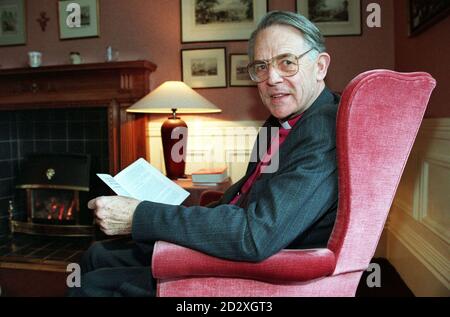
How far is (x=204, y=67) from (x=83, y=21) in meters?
1.04

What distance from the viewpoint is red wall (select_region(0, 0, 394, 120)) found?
2.64 meters

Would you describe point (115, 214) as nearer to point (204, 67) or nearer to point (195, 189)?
point (195, 189)

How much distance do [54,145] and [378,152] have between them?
9.15 feet

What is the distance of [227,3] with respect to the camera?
2730 mm

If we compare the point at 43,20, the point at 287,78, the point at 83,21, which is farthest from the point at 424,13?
the point at 43,20

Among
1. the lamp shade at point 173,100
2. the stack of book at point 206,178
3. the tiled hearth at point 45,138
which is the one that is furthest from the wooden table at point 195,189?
the tiled hearth at point 45,138

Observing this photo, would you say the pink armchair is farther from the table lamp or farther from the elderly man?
the table lamp

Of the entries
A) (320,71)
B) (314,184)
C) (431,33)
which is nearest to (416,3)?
(431,33)

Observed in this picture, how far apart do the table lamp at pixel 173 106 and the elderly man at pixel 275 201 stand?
3.60 feet

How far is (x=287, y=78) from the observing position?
1.18m

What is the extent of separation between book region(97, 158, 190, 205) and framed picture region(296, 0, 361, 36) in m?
1.91

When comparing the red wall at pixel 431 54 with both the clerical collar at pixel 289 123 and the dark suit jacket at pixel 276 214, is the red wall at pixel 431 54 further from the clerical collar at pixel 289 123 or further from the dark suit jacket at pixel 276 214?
the dark suit jacket at pixel 276 214

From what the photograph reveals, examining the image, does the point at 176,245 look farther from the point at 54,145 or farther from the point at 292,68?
the point at 54,145

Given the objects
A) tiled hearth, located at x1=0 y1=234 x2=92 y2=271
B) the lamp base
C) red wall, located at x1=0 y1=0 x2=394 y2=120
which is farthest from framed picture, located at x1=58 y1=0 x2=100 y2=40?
tiled hearth, located at x1=0 y1=234 x2=92 y2=271
